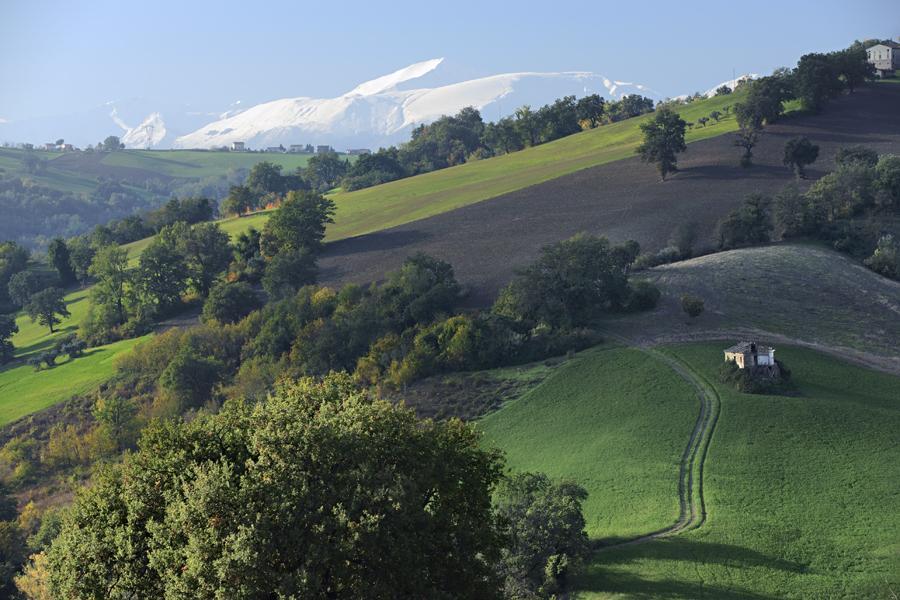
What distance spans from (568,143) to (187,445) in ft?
523

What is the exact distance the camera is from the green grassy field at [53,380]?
107m

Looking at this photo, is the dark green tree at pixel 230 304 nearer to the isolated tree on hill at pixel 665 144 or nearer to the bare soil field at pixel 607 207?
the bare soil field at pixel 607 207

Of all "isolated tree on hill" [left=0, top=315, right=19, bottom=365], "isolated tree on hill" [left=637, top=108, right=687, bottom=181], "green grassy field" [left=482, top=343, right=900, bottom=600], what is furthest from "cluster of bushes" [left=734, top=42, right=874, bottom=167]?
"isolated tree on hill" [left=0, top=315, right=19, bottom=365]

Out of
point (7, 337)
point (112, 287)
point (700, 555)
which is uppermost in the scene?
point (112, 287)

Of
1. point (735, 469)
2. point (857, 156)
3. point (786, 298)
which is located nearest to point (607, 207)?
point (857, 156)

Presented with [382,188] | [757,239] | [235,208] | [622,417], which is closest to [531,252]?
[757,239]

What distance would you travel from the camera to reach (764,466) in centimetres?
5841

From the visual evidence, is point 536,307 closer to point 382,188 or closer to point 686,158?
point 686,158

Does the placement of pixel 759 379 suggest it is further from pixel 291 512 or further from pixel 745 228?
pixel 291 512

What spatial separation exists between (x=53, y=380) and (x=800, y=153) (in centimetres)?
9998

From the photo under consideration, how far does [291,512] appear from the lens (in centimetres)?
3216

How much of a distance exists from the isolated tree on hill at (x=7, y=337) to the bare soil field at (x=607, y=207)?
147ft

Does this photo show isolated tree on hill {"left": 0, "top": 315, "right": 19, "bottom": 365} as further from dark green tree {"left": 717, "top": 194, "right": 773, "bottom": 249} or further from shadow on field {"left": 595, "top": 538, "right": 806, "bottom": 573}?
shadow on field {"left": 595, "top": 538, "right": 806, "bottom": 573}

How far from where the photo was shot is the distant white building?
183250mm
